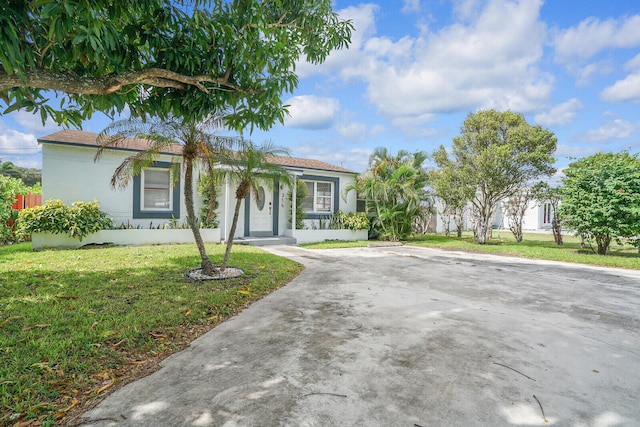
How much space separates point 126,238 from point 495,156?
1412 cm

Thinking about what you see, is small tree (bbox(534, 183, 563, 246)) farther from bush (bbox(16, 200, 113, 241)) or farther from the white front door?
bush (bbox(16, 200, 113, 241))

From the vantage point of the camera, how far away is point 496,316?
454 centimetres

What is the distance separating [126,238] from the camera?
34.5 feet

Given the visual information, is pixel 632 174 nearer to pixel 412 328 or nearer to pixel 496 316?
pixel 496 316

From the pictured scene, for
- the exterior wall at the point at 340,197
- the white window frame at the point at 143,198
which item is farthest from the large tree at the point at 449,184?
the white window frame at the point at 143,198

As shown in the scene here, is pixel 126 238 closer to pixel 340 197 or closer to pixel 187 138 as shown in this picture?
pixel 187 138

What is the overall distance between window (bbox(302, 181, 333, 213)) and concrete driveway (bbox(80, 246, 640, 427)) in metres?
9.53

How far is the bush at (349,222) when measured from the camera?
15.1m

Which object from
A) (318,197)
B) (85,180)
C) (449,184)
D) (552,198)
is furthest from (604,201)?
(85,180)

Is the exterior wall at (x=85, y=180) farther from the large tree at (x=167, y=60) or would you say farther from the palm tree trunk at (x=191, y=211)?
the large tree at (x=167, y=60)

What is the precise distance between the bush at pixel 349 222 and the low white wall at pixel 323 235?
254 millimetres

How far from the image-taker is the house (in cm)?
1017

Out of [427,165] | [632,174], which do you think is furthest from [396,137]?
[632,174]

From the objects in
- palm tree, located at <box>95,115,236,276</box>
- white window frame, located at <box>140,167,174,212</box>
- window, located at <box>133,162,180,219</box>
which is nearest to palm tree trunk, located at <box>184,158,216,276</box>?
palm tree, located at <box>95,115,236,276</box>
